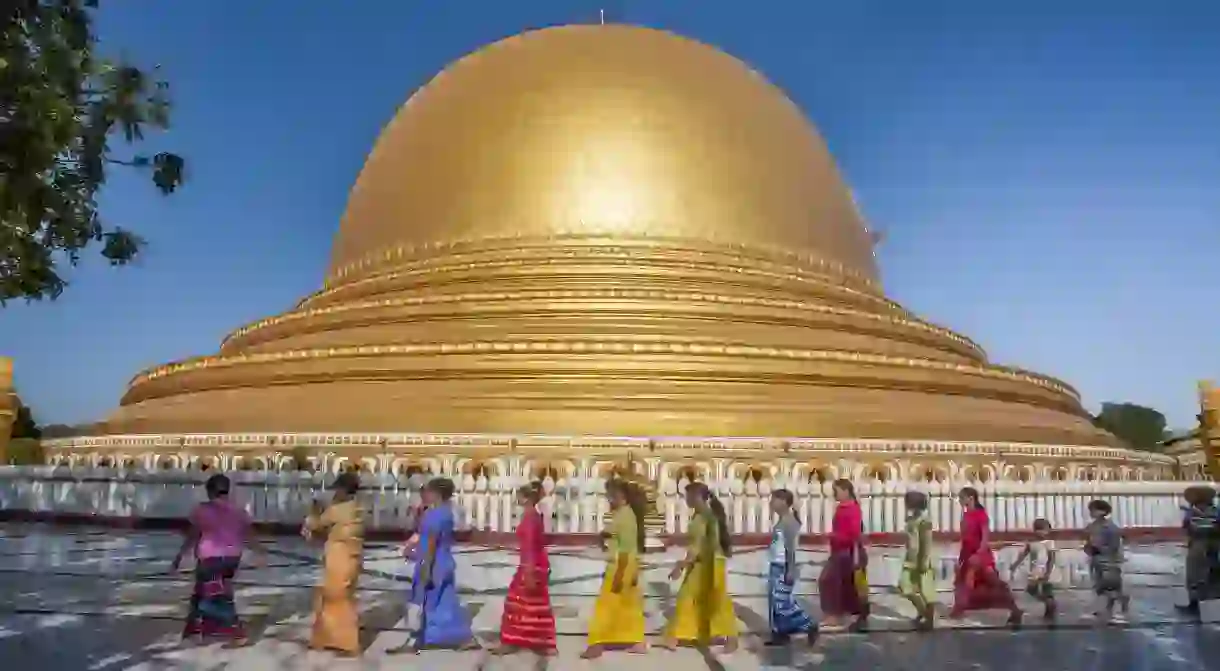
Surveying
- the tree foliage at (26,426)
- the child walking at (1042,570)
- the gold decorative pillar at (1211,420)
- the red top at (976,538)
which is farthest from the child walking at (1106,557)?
the tree foliage at (26,426)

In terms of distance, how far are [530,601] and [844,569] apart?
2331 mm

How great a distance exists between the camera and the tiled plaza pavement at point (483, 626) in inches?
243

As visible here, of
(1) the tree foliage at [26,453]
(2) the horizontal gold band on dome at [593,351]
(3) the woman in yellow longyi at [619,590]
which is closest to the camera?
(3) the woman in yellow longyi at [619,590]

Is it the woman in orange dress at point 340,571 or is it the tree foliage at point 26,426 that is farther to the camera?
the tree foliage at point 26,426

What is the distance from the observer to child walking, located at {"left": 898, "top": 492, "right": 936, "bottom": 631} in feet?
23.9

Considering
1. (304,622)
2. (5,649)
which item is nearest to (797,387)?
(304,622)

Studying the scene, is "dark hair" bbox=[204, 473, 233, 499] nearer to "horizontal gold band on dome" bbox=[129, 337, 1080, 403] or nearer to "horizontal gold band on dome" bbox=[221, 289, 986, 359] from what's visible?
"horizontal gold band on dome" bbox=[129, 337, 1080, 403]

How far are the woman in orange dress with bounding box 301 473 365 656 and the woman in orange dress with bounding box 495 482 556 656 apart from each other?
93 centimetres

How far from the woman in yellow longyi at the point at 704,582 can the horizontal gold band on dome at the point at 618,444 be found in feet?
25.6

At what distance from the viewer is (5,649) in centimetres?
633

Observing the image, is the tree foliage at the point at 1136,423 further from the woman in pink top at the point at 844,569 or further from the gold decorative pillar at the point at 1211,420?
the woman in pink top at the point at 844,569

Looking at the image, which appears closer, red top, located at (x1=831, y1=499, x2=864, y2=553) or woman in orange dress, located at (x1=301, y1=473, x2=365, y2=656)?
woman in orange dress, located at (x1=301, y1=473, x2=365, y2=656)

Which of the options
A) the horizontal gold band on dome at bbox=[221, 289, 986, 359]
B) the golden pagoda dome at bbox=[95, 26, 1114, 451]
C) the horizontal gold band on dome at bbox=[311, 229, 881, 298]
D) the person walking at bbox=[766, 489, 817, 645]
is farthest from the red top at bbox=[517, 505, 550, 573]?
the horizontal gold band on dome at bbox=[311, 229, 881, 298]

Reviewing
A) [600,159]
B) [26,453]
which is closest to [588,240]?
[600,159]
